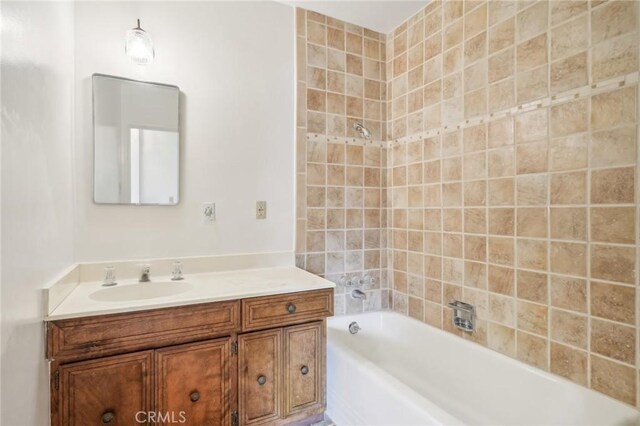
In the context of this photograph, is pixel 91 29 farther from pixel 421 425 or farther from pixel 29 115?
pixel 421 425

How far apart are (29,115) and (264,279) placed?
1.19m

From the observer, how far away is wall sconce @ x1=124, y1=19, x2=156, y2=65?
1.62 meters

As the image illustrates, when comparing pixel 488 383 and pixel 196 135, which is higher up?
pixel 196 135

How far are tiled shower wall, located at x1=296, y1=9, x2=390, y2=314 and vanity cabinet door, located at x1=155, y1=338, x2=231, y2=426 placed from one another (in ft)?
2.75

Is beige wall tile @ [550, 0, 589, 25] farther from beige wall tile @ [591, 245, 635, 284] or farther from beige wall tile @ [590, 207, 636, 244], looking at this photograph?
beige wall tile @ [591, 245, 635, 284]

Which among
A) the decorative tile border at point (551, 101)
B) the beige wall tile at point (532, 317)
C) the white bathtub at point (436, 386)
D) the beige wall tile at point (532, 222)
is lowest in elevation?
the white bathtub at point (436, 386)

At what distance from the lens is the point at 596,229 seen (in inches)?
50.7

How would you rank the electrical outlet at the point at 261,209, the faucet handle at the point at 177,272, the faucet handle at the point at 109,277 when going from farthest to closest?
the electrical outlet at the point at 261,209, the faucet handle at the point at 177,272, the faucet handle at the point at 109,277

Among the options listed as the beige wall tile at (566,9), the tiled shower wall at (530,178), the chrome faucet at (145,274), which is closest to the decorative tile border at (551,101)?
the tiled shower wall at (530,178)

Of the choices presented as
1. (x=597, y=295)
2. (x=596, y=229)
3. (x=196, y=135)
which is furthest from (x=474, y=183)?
(x=196, y=135)

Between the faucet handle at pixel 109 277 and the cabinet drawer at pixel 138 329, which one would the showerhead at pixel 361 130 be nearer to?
the cabinet drawer at pixel 138 329

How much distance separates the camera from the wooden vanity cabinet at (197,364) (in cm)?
121

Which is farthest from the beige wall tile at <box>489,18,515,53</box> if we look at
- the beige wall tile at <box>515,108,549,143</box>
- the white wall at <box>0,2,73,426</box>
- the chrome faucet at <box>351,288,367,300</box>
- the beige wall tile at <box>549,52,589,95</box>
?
the white wall at <box>0,2,73,426</box>

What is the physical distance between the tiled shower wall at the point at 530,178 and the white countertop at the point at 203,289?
877 millimetres
